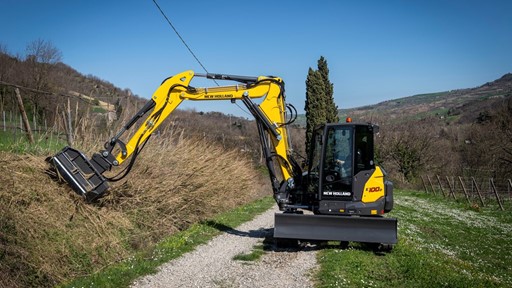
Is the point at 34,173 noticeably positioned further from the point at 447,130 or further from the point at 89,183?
the point at 447,130

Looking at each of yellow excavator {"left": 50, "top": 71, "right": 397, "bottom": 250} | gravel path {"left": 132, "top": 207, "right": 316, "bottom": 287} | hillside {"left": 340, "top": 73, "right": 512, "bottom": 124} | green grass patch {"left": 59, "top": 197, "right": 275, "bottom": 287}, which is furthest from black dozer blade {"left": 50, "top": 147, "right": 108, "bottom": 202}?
hillside {"left": 340, "top": 73, "right": 512, "bottom": 124}

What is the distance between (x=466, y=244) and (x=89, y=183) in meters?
12.5

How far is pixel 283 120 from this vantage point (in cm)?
1254

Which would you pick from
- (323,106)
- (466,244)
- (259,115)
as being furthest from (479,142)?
Answer: (259,115)

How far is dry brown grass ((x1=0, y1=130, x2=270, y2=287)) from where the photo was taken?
8.82 meters

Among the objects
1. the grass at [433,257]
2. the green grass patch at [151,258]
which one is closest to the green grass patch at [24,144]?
the green grass patch at [151,258]

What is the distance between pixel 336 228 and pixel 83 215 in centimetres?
617

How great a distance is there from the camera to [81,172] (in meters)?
10.8

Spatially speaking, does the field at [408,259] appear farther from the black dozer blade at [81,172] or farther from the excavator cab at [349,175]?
the black dozer blade at [81,172]

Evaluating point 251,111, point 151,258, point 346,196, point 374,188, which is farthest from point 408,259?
point 151,258

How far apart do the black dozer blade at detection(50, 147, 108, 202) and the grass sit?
5575 millimetres

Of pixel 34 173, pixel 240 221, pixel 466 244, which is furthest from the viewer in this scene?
pixel 240 221

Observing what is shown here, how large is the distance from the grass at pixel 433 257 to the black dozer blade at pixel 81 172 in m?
5.58

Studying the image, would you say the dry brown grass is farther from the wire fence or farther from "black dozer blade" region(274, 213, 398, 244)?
the wire fence
